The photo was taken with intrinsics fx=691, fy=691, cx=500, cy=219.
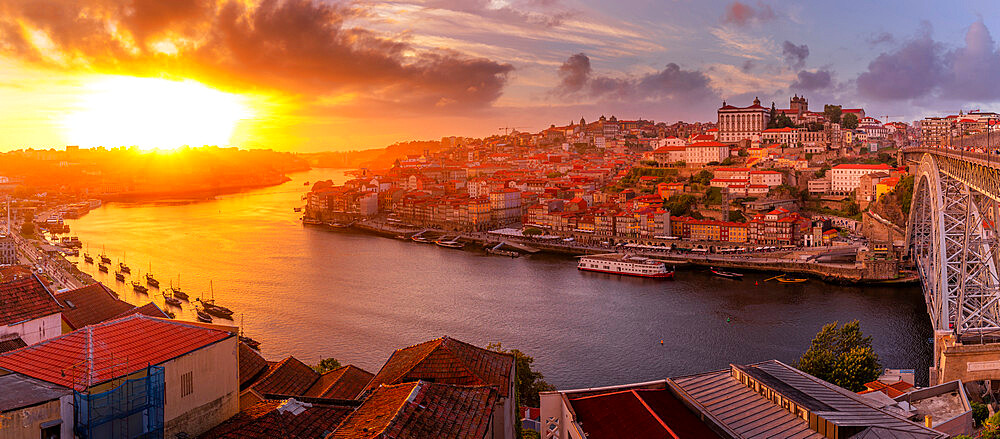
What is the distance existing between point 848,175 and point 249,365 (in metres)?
17.9

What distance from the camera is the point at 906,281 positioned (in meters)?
12.1

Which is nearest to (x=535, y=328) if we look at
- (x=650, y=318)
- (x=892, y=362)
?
(x=650, y=318)

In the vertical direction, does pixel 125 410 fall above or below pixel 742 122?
below

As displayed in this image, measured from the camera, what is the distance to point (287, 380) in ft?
14.3

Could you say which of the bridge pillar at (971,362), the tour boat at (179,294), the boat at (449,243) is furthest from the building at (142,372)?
the boat at (449,243)

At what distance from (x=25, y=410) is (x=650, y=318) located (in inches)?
343

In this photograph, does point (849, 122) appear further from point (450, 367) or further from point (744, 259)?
point (450, 367)

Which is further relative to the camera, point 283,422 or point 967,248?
point 967,248

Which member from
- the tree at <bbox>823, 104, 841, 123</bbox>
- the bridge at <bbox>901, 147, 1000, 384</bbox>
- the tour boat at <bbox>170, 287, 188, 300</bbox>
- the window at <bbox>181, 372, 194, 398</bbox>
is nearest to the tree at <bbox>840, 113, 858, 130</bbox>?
the tree at <bbox>823, 104, 841, 123</bbox>

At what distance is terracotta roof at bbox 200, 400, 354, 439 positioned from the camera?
2.64m

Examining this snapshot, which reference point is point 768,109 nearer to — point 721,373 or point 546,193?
point 546,193

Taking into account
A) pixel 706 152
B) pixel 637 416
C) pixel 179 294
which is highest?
pixel 706 152

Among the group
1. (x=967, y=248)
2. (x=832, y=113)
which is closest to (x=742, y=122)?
(x=832, y=113)

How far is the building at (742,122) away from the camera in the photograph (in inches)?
992
